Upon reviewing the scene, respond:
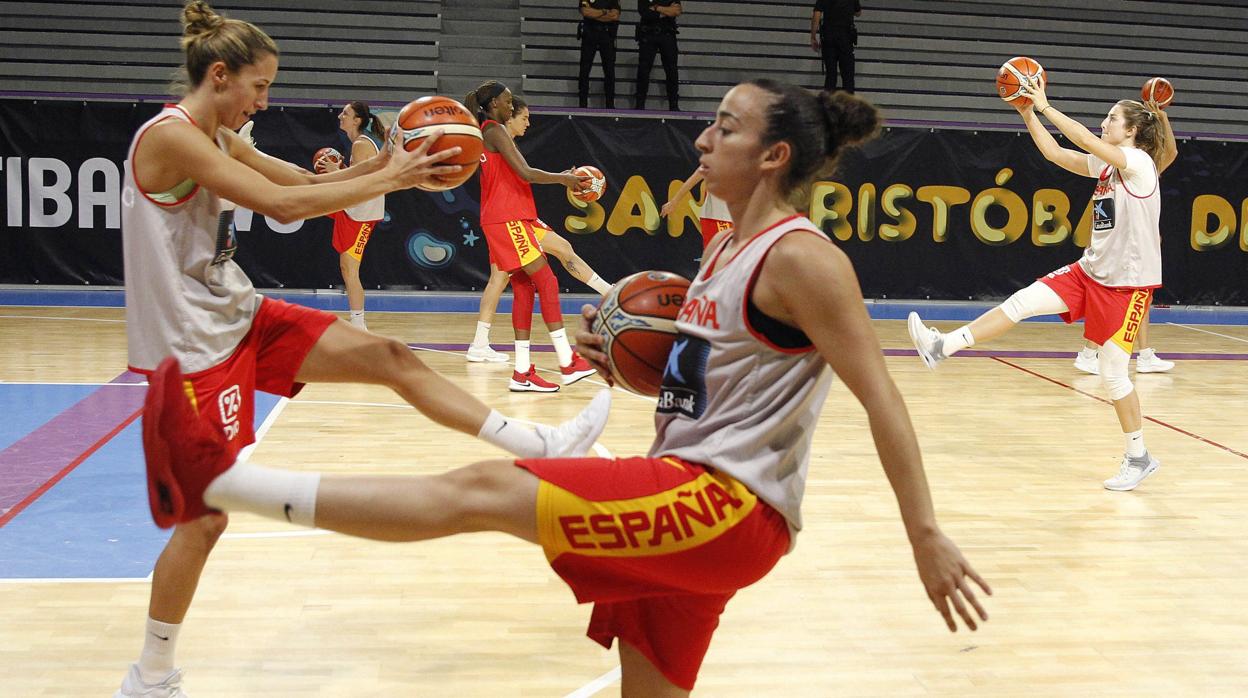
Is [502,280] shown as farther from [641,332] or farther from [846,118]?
[846,118]

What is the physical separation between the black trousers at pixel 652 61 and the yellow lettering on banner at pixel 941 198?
299 cm

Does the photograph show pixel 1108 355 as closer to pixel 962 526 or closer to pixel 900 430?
pixel 962 526

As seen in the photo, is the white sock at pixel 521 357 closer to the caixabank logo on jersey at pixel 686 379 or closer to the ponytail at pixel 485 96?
the ponytail at pixel 485 96

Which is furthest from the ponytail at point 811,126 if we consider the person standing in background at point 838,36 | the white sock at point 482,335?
the person standing in background at point 838,36

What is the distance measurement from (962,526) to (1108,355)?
52.3 inches

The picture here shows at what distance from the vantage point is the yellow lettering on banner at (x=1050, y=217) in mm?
12578

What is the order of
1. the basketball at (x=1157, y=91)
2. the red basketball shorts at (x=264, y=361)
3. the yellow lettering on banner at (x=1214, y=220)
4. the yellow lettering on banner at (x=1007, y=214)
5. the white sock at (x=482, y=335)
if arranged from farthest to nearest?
the yellow lettering on banner at (x=1214, y=220), the yellow lettering on banner at (x=1007, y=214), the white sock at (x=482, y=335), the basketball at (x=1157, y=91), the red basketball shorts at (x=264, y=361)

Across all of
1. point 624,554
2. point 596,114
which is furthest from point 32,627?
point 596,114

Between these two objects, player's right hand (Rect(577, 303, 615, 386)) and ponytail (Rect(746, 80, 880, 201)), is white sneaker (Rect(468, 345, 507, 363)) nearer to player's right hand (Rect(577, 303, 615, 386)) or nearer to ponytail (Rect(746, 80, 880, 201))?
player's right hand (Rect(577, 303, 615, 386))

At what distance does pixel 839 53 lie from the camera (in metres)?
13.5

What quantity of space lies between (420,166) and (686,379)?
41.2 inches

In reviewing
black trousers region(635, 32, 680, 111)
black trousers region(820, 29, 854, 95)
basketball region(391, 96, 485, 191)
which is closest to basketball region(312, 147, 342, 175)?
black trousers region(635, 32, 680, 111)

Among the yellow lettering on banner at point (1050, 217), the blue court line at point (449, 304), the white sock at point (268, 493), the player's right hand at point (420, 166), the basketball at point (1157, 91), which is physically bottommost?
the blue court line at point (449, 304)

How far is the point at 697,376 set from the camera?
7.48 ft
